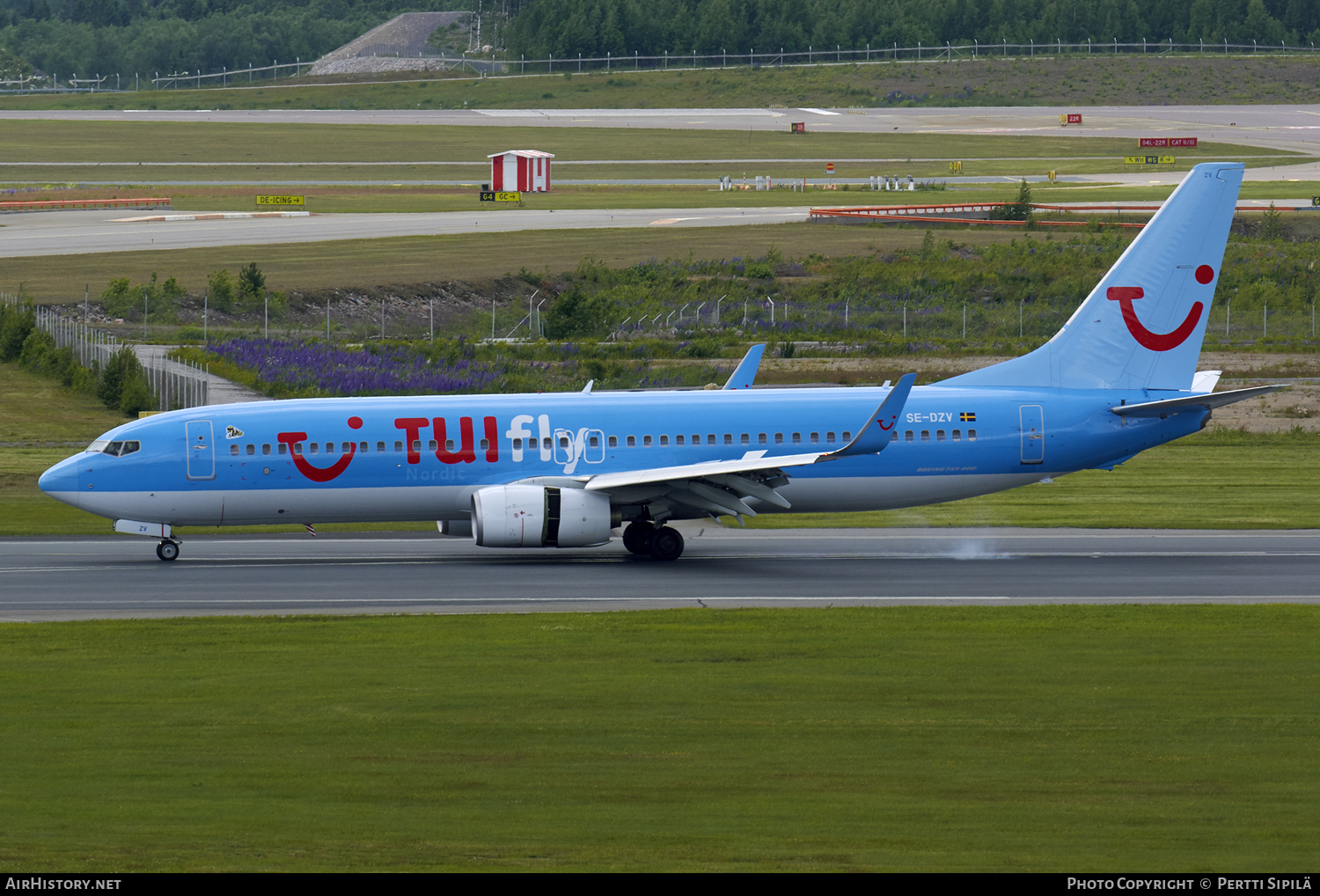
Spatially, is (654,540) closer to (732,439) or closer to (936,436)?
(732,439)

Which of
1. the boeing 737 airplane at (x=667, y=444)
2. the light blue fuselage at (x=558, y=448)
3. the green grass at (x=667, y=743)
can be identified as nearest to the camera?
the green grass at (x=667, y=743)

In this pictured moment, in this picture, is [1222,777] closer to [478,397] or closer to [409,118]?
[478,397]

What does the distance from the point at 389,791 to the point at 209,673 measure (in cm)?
732

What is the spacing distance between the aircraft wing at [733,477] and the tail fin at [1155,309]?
596 centimetres

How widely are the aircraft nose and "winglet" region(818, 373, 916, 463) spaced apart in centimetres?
1686

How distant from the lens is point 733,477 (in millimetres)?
33906

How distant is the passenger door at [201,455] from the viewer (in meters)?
35.1

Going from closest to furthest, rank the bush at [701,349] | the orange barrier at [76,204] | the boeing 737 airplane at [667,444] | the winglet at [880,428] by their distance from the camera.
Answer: the winglet at [880,428]
the boeing 737 airplane at [667,444]
the bush at [701,349]
the orange barrier at [76,204]

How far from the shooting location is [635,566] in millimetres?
35125

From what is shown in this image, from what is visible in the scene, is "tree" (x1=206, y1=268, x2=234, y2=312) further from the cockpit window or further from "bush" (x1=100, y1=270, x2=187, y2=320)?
the cockpit window

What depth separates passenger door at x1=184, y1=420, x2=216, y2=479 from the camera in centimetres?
3509

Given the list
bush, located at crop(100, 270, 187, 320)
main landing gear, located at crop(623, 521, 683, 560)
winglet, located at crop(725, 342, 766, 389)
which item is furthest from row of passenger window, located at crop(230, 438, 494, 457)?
bush, located at crop(100, 270, 187, 320)

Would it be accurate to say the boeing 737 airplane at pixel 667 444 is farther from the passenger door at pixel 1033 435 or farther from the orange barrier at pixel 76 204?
the orange barrier at pixel 76 204

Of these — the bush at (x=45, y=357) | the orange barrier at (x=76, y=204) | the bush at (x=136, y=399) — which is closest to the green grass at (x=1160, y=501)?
the bush at (x=136, y=399)
